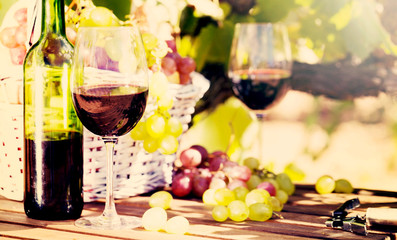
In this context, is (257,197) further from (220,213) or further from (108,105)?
(108,105)

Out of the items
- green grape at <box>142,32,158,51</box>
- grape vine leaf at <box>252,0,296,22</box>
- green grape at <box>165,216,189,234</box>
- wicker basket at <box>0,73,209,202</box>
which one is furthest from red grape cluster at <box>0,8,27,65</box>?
grape vine leaf at <box>252,0,296,22</box>

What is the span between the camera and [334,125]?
190cm

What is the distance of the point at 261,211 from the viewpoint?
41.0 inches

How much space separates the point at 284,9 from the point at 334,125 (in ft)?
1.27

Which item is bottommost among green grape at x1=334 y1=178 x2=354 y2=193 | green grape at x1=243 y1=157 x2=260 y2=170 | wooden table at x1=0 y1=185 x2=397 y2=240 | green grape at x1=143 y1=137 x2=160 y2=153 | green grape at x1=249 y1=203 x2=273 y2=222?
wooden table at x1=0 y1=185 x2=397 y2=240

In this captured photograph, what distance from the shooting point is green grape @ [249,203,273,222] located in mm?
1041

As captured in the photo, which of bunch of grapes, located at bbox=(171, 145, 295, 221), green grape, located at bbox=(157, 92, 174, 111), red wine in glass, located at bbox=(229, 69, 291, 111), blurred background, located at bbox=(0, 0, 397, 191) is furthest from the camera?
blurred background, located at bbox=(0, 0, 397, 191)

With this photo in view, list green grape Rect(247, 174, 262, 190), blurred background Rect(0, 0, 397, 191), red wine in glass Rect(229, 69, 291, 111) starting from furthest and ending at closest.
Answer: blurred background Rect(0, 0, 397, 191)
red wine in glass Rect(229, 69, 291, 111)
green grape Rect(247, 174, 262, 190)

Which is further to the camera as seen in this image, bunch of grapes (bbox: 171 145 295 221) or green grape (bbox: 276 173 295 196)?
green grape (bbox: 276 173 295 196)

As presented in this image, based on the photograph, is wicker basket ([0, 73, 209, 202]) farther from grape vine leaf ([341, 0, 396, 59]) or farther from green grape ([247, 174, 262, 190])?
grape vine leaf ([341, 0, 396, 59])

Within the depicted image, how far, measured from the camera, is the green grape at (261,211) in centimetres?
104

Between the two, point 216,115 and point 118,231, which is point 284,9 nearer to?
point 216,115

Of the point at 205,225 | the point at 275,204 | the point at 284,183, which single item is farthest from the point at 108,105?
the point at 284,183

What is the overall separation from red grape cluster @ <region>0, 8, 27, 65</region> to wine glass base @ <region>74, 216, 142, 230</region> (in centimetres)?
35
